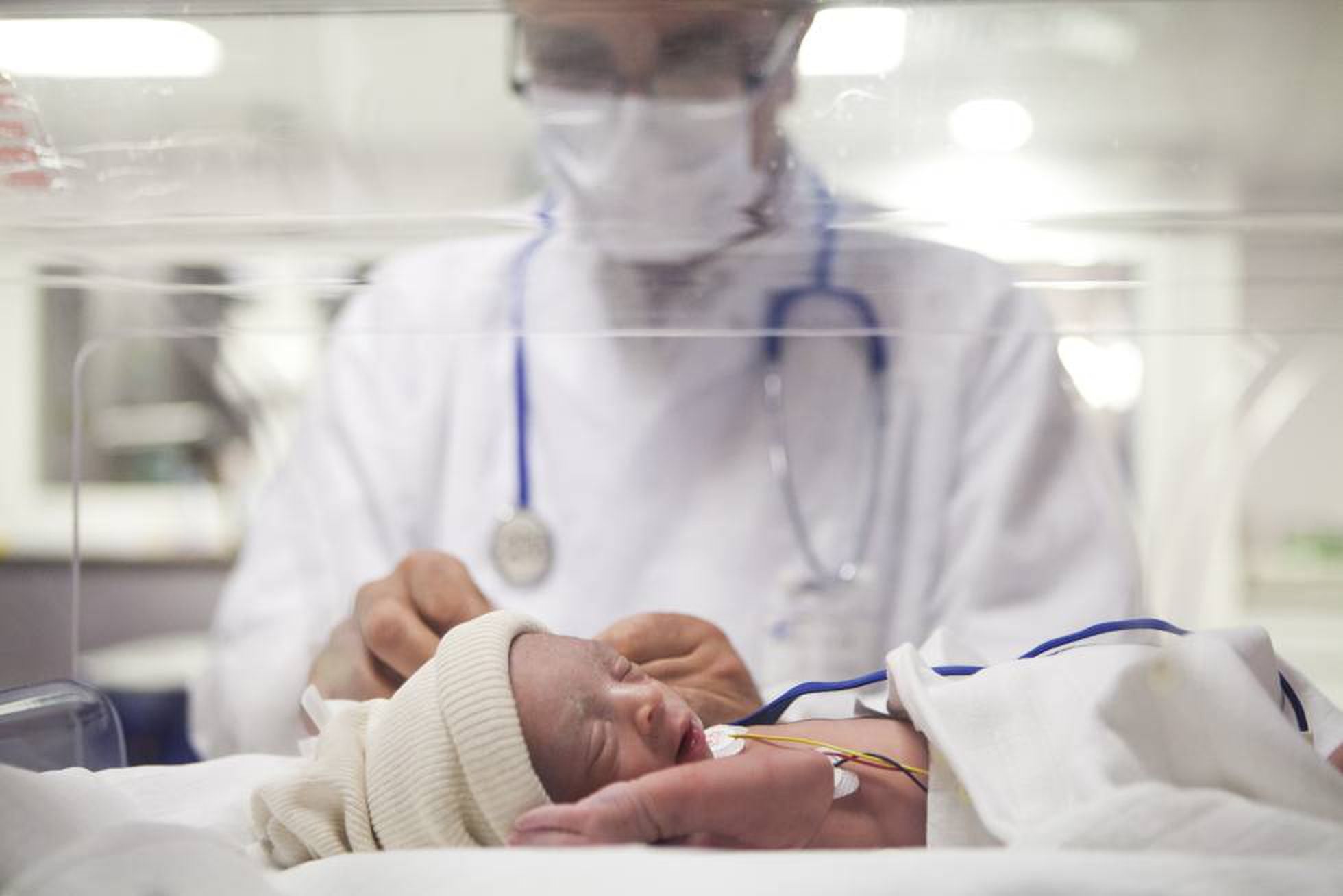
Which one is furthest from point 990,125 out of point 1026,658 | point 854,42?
point 1026,658

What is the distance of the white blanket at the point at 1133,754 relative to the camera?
46 centimetres

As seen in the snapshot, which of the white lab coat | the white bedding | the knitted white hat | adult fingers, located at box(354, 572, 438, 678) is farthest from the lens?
the white lab coat

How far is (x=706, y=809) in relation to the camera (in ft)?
1.68

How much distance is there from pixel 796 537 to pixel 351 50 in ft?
1.86

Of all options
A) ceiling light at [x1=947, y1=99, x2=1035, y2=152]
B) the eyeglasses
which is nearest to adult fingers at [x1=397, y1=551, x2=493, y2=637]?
the eyeglasses

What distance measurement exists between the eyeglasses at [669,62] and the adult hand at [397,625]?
0.36 meters

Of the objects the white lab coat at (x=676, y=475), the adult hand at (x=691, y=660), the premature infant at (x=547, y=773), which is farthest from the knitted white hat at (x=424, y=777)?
the white lab coat at (x=676, y=475)

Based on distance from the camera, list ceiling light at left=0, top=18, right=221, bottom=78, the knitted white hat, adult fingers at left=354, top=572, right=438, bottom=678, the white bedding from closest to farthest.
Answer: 1. the white bedding
2. the knitted white hat
3. adult fingers at left=354, top=572, right=438, bottom=678
4. ceiling light at left=0, top=18, right=221, bottom=78

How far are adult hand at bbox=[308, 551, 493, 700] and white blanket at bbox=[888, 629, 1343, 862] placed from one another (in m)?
0.26

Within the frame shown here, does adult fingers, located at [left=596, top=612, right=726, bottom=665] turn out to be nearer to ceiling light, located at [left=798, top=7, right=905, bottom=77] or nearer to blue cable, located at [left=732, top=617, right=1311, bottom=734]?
blue cable, located at [left=732, top=617, right=1311, bottom=734]

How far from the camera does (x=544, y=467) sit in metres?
1.15

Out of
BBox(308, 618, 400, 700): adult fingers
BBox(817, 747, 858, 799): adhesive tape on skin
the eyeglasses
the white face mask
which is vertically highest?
the eyeglasses

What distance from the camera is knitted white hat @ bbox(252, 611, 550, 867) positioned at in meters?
0.54

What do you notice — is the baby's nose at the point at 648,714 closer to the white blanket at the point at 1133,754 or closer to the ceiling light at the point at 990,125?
the white blanket at the point at 1133,754
